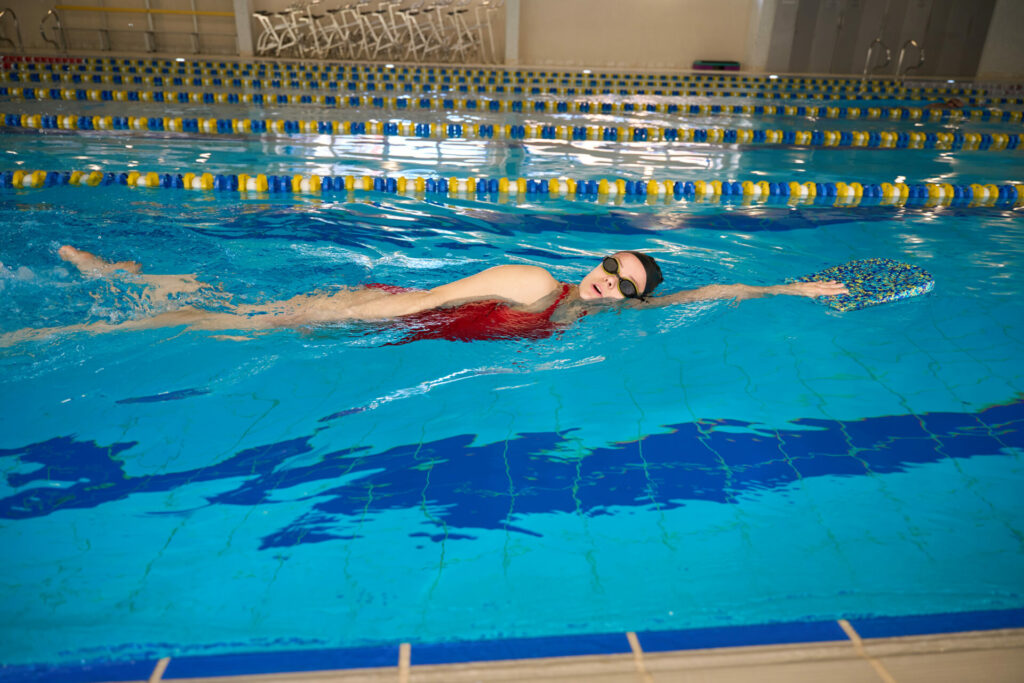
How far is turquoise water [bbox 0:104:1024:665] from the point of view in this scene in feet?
5.95

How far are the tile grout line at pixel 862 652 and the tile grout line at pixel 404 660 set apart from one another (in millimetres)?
1023

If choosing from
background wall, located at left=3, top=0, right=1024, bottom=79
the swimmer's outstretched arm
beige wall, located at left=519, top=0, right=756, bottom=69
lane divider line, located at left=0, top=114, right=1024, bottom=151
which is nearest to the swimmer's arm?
the swimmer's outstretched arm

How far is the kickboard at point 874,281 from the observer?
3.93 m

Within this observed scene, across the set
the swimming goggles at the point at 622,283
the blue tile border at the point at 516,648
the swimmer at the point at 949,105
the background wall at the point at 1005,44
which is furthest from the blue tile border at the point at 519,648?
the background wall at the point at 1005,44

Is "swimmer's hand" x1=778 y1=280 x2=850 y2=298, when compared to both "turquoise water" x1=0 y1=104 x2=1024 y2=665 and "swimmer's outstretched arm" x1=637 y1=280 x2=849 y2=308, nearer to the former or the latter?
"swimmer's outstretched arm" x1=637 y1=280 x2=849 y2=308

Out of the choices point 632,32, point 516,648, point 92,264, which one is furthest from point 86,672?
point 632,32

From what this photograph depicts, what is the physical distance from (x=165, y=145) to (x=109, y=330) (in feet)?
16.3

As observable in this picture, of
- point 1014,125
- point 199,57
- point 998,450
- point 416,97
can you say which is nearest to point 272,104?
point 416,97

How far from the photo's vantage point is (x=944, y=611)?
1.80 m

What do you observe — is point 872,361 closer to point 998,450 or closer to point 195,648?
point 998,450

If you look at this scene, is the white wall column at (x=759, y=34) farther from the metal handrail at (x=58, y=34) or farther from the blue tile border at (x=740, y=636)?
the blue tile border at (x=740, y=636)

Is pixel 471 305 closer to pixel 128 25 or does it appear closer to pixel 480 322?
pixel 480 322

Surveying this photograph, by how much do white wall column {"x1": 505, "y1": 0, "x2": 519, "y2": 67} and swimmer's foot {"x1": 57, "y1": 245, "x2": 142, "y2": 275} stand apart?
15384 mm

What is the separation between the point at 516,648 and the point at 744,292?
255cm
